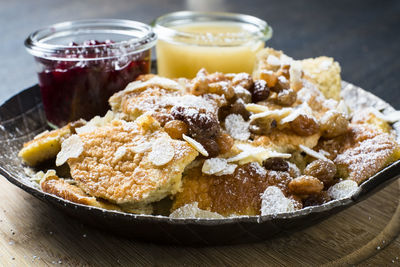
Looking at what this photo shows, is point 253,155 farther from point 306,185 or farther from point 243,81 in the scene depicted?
point 243,81

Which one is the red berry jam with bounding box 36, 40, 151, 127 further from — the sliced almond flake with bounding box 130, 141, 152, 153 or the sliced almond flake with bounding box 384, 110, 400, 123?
the sliced almond flake with bounding box 384, 110, 400, 123

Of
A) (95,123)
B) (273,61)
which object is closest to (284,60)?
(273,61)

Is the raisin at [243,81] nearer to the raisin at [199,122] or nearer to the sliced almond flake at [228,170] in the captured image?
the raisin at [199,122]

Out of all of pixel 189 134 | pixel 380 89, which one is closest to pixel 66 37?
pixel 189 134

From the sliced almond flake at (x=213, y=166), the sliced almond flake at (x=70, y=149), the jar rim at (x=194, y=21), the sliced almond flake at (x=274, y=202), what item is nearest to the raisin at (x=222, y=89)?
the sliced almond flake at (x=213, y=166)

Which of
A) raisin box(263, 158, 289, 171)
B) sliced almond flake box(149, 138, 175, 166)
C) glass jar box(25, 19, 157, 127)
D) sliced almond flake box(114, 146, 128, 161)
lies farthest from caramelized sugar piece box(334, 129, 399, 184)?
glass jar box(25, 19, 157, 127)

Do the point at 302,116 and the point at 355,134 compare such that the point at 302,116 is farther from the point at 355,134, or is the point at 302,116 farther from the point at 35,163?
the point at 35,163
